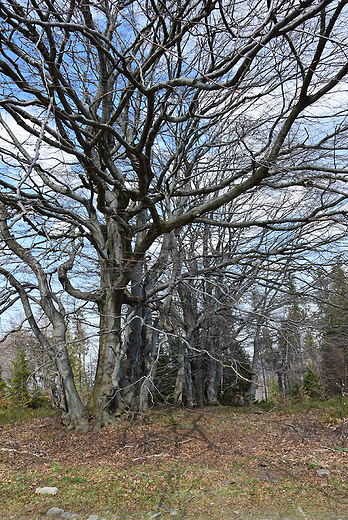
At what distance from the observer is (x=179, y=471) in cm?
484

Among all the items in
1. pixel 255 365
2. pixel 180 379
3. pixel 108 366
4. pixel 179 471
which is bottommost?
pixel 179 471

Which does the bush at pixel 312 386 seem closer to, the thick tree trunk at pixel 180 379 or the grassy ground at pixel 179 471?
the thick tree trunk at pixel 180 379

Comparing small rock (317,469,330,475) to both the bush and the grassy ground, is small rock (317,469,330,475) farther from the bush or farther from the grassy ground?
the bush

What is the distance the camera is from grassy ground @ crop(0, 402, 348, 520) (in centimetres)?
381

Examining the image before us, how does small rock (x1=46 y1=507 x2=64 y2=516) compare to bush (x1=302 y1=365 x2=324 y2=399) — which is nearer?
small rock (x1=46 y1=507 x2=64 y2=516)

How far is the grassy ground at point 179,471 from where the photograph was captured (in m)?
3.81

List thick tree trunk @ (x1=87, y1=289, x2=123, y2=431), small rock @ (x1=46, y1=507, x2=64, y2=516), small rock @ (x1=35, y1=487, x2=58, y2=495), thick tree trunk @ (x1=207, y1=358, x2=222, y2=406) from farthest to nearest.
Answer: thick tree trunk @ (x1=207, y1=358, x2=222, y2=406) < thick tree trunk @ (x1=87, y1=289, x2=123, y2=431) < small rock @ (x1=35, y1=487, x2=58, y2=495) < small rock @ (x1=46, y1=507, x2=64, y2=516)

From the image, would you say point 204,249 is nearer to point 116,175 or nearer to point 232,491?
point 116,175

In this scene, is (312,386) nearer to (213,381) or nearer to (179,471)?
(213,381)

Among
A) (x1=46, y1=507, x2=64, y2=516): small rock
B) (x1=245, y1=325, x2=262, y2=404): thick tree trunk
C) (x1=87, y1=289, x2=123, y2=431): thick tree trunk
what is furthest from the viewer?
(x1=245, y1=325, x2=262, y2=404): thick tree trunk

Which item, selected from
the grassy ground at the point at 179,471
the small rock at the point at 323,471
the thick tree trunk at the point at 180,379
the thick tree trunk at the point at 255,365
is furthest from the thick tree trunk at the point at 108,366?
the thick tree trunk at the point at 255,365

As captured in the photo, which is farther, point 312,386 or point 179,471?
point 312,386

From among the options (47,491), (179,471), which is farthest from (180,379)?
(47,491)

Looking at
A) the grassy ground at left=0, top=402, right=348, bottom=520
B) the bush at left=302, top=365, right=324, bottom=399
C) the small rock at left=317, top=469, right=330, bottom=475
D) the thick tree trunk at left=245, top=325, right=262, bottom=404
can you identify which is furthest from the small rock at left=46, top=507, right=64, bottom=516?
the bush at left=302, top=365, right=324, bottom=399
